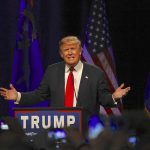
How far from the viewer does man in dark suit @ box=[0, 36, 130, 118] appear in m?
4.63

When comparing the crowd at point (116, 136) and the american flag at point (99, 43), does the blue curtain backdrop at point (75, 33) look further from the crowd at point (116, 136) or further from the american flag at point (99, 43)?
the crowd at point (116, 136)

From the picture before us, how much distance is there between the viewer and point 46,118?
3584mm

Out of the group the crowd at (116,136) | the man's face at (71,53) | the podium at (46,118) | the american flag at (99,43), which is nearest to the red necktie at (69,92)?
the man's face at (71,53)

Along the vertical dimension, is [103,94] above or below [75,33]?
below

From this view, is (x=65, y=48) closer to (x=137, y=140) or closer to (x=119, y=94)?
(x=119, y=94)

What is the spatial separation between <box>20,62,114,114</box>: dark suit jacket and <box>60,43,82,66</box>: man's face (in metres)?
0.11

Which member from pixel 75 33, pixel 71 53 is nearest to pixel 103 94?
pixel 71 53

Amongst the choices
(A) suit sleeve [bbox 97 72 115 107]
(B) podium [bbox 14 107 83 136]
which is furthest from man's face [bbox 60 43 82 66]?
(B) podium [bbox 14 107 83 136]

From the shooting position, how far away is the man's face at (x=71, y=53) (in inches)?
189

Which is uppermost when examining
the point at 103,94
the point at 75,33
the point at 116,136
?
the point at 75,33

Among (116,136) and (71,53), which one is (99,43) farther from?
(116,136)

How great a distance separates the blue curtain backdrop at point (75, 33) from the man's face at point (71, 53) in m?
2.41

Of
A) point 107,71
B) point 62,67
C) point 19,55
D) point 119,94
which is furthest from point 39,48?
point 119,94

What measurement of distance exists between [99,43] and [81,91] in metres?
2.50
